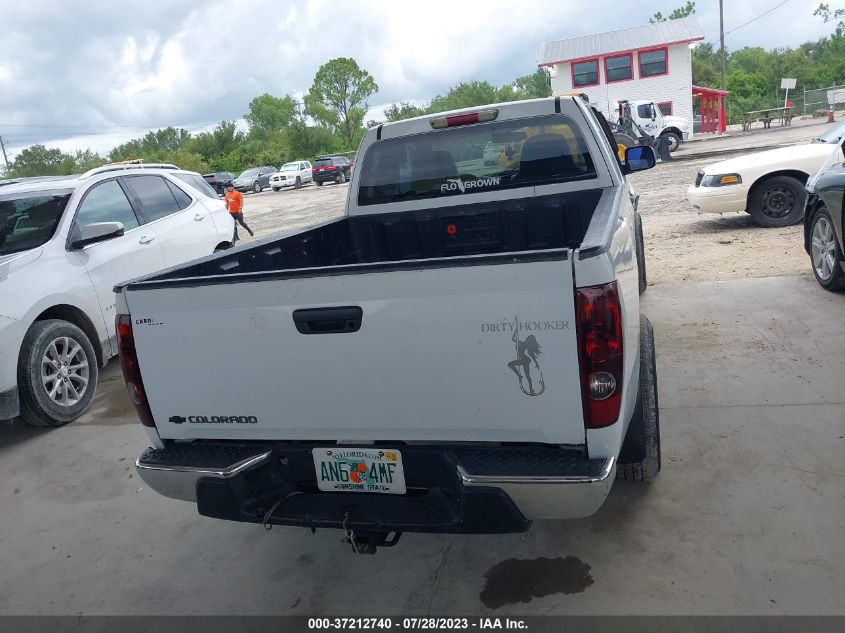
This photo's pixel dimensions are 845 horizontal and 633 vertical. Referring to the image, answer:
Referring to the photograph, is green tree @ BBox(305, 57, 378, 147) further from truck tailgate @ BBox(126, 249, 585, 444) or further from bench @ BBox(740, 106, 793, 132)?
truck tailgate @ BBox(126, 249, 585, 444)

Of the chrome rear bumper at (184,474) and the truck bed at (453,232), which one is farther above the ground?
the truck bed at (453,232)

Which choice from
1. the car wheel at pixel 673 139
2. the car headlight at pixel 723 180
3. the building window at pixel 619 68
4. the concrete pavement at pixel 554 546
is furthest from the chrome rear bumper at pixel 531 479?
the building window at pixel 619 68

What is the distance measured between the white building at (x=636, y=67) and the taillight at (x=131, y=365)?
37.4 metres

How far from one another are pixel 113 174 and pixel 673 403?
5.32 meters

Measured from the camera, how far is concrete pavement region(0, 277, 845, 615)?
2.96 meters

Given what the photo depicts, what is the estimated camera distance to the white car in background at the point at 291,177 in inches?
1506

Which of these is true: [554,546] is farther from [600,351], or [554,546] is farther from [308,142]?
[308,142]

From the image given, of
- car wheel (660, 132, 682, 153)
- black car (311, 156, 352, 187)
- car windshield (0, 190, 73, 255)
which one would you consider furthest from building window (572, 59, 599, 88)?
car windshield (0, 190, 73, 255)

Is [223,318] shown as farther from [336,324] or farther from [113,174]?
[113,174]

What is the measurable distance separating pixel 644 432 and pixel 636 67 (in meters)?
39.0

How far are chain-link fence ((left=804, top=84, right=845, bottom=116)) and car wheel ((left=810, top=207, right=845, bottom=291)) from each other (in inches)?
1662

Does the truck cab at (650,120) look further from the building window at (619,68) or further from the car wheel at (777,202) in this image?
the car wheel at (777,202)

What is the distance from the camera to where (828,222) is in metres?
6.29

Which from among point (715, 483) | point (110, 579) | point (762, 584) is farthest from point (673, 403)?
point (110, 579)
